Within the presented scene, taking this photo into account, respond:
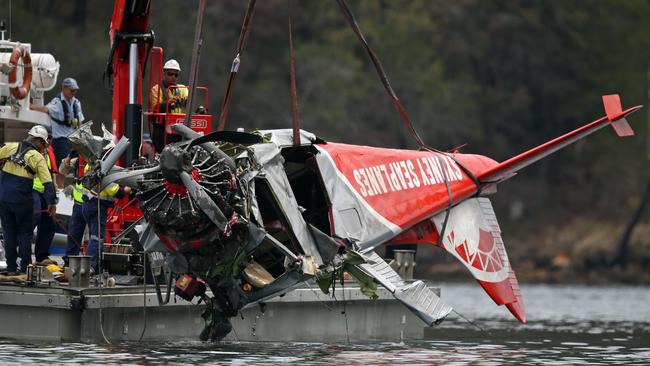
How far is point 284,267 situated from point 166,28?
37165 mm

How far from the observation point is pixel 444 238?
63.7 feet

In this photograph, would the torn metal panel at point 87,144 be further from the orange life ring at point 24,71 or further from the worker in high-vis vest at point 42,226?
the orange life ring at point 24,71

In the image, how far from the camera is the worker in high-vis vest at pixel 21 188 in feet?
60.8

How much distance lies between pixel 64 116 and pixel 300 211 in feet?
19.1

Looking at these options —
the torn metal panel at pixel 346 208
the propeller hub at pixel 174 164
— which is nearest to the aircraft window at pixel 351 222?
the torn metal panel at pixel 346 208

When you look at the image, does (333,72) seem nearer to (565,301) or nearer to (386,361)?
(565,301)

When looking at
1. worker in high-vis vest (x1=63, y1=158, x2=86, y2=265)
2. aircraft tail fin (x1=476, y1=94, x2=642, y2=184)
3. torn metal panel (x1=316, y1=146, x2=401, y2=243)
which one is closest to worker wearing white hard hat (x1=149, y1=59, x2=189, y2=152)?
worker in high-vis vest (x1=63, y1=158, x2=86, y2=265)

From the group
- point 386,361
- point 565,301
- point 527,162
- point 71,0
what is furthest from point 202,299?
point 71,0

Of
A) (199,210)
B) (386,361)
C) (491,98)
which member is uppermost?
(491,98)

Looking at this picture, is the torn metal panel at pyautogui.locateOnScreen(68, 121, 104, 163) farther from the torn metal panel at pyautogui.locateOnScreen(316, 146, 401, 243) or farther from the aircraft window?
the aircraft window

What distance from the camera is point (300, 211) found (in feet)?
56.6

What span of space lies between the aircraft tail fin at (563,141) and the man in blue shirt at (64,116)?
5.83 metres

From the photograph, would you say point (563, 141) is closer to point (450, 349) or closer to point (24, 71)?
point (450, 349)

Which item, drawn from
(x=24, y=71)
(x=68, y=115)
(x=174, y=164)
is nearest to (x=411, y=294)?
(x=174, y=164)
